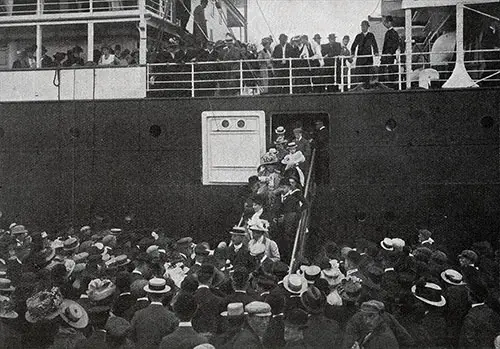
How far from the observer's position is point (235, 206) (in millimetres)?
11867

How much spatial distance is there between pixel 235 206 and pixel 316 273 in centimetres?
609

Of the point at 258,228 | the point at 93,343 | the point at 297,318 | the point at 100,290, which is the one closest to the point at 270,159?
the point at 258,228

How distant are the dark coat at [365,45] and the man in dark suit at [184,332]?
844cm

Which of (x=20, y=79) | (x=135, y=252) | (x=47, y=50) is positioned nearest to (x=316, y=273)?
(x=135, y=252)

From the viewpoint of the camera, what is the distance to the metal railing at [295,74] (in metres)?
11.9

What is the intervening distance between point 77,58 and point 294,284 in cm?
1000

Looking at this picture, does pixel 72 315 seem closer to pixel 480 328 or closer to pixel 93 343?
pixel 93 343

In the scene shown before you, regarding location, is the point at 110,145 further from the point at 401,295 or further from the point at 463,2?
the point at 401,295

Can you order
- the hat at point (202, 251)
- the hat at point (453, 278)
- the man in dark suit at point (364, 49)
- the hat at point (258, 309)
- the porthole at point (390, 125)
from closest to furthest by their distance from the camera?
the hat at point (258, 309), the hat at point (453, 278), the hat at point (202, 251), the porthole at point (390, 125), the man in dark suit at point (364, 49)

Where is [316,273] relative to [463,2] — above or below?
below

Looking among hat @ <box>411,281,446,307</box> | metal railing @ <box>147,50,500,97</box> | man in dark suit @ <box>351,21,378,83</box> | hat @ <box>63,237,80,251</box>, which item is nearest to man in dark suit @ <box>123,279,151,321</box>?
hat @ <box>411,281,446,307</box>

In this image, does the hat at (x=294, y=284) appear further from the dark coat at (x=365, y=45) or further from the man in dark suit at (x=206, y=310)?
the dark coat at (x=365, y=45)

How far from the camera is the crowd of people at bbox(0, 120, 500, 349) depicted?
448 cm

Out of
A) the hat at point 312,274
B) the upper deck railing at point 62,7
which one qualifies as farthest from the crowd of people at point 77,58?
the hat at point 312,274
